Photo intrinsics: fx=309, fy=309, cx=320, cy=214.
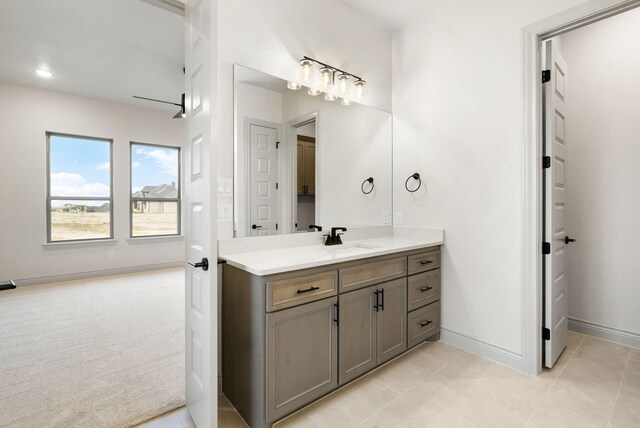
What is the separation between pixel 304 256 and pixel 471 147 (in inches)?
64.2

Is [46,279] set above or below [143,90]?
below

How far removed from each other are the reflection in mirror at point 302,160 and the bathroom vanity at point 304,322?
0.35m

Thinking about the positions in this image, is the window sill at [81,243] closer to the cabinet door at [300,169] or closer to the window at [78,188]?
the window at [78,188]

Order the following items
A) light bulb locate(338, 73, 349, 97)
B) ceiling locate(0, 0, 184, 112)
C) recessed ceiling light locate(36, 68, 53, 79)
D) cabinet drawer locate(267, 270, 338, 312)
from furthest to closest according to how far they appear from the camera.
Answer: recessed ceiling light locate(36, 68, 53, 79), ceiling locate(0, 0, 184, 112), light bulb locate(338, 73, 349, 97), cabinet drawer locate(267, 270, 338, 312)

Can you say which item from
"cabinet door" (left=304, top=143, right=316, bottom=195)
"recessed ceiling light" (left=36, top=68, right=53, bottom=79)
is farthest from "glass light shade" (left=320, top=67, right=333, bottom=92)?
"recessed ceiling light" (left=36, top=68, right=53, bottom=79)

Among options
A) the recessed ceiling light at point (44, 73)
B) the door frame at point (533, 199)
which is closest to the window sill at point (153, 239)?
the recessed ceiling light at point (44, 73)

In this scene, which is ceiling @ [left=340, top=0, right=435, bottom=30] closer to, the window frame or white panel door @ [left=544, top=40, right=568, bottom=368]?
white panel door @ [left=544, top=40, right=568, bottom=368]

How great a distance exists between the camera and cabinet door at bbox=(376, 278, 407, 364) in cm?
210

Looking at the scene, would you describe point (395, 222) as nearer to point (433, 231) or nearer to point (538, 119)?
point (433, 231)

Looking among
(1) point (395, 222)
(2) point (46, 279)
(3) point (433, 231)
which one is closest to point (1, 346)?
(2) point (46, 279)

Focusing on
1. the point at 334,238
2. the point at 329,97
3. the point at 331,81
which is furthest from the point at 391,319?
the point at 331,81

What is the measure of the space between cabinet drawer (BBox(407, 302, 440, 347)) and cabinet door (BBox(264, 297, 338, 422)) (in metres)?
0.80

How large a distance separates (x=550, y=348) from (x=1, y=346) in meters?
4.43

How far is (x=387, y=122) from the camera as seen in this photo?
2984mm
